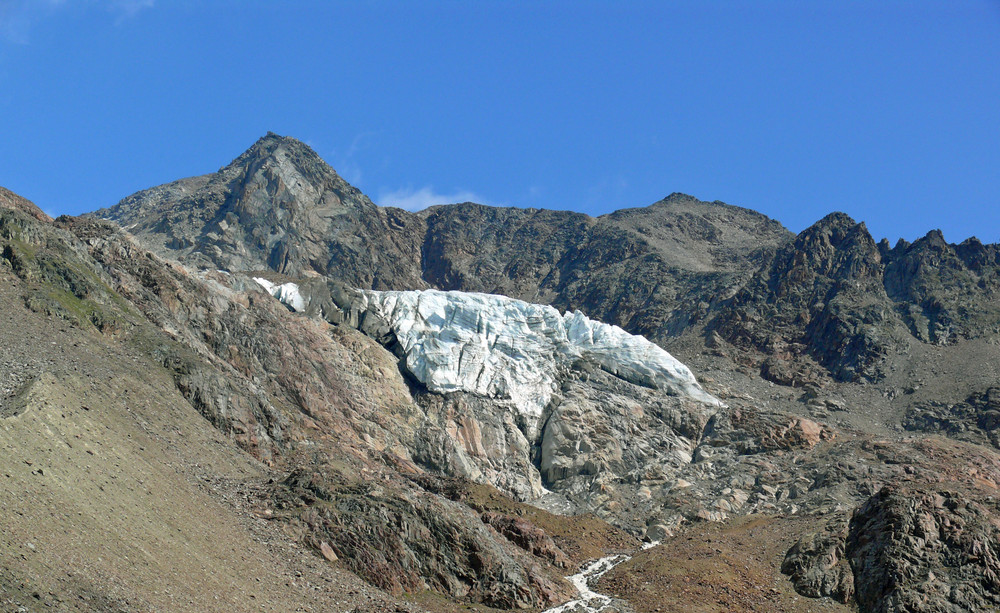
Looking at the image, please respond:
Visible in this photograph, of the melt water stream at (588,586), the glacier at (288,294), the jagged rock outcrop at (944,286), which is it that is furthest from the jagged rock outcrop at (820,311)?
the melt water stream at (588,586)

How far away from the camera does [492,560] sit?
55.1 m

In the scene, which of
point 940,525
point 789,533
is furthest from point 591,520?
point 940,525

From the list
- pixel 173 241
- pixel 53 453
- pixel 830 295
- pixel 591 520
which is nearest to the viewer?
pixel 53 453

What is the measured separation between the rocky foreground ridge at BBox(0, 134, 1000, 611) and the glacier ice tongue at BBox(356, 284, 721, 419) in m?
0.47

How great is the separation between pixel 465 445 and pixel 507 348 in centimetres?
2450

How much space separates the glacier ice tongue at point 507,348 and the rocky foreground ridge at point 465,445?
1.53ft

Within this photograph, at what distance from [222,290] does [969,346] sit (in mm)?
125220

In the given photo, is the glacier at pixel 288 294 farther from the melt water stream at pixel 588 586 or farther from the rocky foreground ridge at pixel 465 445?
the melt water stream at pixel 588 586

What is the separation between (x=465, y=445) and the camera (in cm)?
9988

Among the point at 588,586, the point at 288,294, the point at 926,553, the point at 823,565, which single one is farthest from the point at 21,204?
the point at 926,553

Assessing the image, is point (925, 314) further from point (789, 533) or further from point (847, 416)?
point (789, 533)

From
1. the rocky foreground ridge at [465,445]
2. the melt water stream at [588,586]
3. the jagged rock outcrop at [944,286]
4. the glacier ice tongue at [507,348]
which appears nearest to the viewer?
the rocky foreground ridge at [465,445]

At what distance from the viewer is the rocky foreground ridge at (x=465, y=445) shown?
44.9m

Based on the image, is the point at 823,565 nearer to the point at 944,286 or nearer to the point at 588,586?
the point at 588,586
